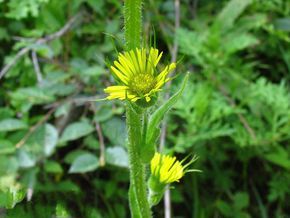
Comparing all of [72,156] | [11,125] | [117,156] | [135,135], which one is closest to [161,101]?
[117,156]

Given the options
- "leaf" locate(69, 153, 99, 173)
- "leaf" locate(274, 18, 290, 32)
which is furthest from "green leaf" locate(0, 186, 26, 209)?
"leaf" locate(274, 18, 290, 32)

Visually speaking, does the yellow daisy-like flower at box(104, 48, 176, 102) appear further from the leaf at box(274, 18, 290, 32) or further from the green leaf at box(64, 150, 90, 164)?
the leaf at box(274, 18, 290, 32)

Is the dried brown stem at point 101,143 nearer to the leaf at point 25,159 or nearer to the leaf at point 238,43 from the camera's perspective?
the leaf at point 25,159

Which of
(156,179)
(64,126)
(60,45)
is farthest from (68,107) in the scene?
(156,179)

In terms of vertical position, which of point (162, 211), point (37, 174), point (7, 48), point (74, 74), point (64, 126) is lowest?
point (162, 211)

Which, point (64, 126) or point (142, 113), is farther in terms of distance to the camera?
point (64, 126)

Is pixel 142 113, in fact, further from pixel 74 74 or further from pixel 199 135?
pixel 74 74

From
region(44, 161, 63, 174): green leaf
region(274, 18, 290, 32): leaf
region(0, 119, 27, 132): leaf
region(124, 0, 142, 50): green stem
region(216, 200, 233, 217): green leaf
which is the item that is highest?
region(274, 18, 290, 32): leaf
